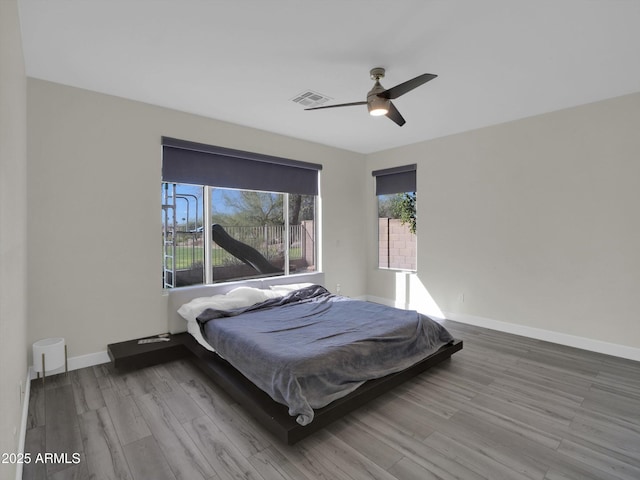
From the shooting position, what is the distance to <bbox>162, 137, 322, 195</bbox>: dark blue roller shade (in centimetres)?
374

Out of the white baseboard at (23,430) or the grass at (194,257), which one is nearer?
the white baseboard at (23,430)

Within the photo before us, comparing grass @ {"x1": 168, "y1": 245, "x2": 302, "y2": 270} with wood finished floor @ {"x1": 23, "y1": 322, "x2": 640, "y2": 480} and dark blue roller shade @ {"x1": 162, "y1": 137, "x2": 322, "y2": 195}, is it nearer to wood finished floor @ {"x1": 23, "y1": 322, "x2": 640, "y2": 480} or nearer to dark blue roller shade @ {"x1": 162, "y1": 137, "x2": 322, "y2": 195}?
dark blue roller shade @ {"x1": 162, "y1": 137, "x2": 322, "y2": 195}

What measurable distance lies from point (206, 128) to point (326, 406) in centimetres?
341

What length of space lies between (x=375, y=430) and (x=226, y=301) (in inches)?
82.1

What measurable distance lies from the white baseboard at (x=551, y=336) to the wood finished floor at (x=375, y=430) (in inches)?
14.4

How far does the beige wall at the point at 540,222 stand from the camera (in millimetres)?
3404

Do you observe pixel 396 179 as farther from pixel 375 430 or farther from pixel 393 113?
pixel 375 430

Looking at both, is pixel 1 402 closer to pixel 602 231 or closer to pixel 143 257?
pixel 143 257

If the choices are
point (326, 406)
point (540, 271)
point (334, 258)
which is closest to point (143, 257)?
A: point (326, 406)

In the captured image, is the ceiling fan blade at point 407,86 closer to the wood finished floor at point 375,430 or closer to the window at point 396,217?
the wood finished floor at point 375,430

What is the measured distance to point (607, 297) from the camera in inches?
137

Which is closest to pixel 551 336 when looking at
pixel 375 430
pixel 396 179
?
pixel 375 430

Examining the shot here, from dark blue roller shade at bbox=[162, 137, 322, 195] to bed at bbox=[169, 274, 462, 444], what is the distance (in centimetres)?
137

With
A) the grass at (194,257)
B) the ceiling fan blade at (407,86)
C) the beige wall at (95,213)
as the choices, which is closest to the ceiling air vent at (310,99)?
the ceiling fan blade at (407,86)
